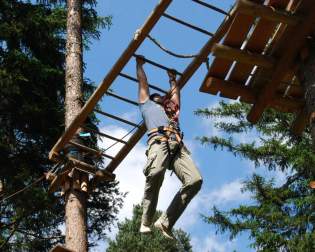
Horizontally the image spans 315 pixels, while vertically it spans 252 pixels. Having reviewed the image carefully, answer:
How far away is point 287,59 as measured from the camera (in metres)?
4.85

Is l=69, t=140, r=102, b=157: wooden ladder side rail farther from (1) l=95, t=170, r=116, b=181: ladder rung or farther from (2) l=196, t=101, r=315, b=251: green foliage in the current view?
(2) l=196, t=101, r=315, b=251: green foliage

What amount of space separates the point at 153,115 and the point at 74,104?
1966 mm

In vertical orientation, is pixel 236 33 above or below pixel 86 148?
below

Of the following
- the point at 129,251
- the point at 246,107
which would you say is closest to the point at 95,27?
the point at 246,107

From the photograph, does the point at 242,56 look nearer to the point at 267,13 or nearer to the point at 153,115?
the point at 267,13

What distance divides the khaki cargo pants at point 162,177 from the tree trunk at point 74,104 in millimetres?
1360

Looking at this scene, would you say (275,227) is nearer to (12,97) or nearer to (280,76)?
(12,97)

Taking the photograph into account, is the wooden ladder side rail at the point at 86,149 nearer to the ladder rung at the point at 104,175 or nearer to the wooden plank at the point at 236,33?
the ladder rung at the point at 104,175

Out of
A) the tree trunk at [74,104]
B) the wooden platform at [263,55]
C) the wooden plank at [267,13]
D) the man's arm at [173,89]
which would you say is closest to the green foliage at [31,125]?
the tree trunk at [74,104]

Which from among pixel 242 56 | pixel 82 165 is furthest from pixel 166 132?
pixel 82 165

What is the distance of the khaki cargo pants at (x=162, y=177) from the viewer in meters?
5.32

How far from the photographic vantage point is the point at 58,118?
1000 centimetres

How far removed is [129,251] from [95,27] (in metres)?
13.2

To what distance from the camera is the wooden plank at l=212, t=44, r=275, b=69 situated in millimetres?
4762
